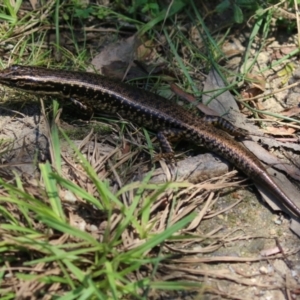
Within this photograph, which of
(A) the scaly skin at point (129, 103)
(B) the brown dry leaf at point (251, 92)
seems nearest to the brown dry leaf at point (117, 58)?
(A) the scaly skin at point (129, 103)

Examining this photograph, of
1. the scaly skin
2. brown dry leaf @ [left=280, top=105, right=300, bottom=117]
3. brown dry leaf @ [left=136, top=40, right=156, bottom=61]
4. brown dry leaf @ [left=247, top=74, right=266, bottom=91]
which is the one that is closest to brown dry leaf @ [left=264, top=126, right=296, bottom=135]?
brown dry leaf @ [left=280, top=105, right=300, bottom=117]

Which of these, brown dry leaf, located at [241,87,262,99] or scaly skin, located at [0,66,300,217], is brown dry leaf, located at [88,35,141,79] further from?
brown dry leaf, located at [241,87,262,99]

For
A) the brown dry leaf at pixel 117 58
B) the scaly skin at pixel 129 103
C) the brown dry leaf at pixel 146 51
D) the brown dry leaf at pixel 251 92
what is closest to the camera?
the scaly skin at pixel 129 103

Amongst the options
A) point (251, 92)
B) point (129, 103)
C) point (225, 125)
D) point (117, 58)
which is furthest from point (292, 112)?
point (117, 58)

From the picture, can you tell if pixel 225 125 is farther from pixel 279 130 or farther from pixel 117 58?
pixel 117 58

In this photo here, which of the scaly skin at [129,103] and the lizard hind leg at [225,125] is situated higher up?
the scaly skin at [129,103]

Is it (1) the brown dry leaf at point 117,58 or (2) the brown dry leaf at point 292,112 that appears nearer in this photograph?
(2) the brown dry leaf at point 292,112

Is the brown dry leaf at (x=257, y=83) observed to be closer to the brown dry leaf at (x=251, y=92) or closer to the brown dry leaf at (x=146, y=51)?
the brown dry leaf at (x=251, y=92)
